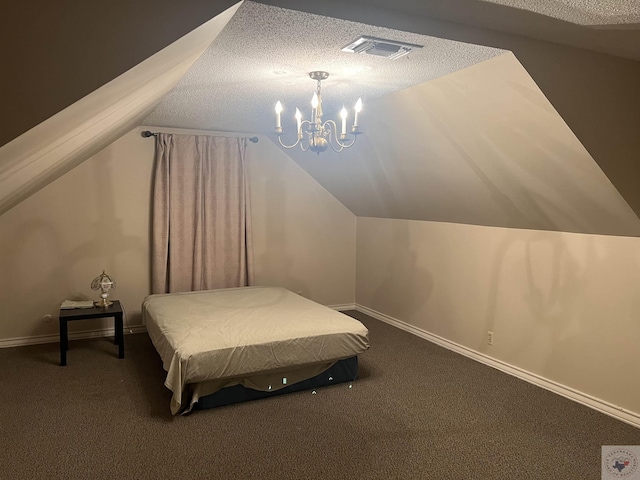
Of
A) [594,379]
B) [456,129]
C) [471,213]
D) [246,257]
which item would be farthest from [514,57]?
[246,257]

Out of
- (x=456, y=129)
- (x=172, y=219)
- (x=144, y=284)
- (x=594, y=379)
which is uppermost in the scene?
(x=456, y=129)

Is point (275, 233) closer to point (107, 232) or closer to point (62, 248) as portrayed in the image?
point (107, 232)

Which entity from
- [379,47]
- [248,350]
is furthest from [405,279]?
[379,47]

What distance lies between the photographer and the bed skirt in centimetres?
324

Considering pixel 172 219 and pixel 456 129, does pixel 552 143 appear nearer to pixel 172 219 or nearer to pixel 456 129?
pixel 456 129

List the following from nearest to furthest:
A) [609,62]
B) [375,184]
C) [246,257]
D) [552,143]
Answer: [609,62], [552,143], [375,184], [246,257]

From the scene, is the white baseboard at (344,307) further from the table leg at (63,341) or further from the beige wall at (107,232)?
the table leg at (63,341)

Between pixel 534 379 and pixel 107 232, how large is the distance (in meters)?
4.07

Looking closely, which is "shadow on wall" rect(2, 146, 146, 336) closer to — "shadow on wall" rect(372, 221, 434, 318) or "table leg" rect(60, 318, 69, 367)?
"table leg" rect(60, 318, 69, 367)

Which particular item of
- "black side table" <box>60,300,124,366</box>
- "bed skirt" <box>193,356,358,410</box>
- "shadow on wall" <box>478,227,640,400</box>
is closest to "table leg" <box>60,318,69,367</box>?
"black side table" <box>60,300,124,366</box>

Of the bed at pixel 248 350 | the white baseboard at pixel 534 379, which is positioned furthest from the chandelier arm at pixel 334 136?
the white baseboard at pixel 534 379

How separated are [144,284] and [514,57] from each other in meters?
4.07

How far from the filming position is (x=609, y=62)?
8.55 ft

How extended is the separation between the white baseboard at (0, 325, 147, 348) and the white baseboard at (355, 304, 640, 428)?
9.02ft
